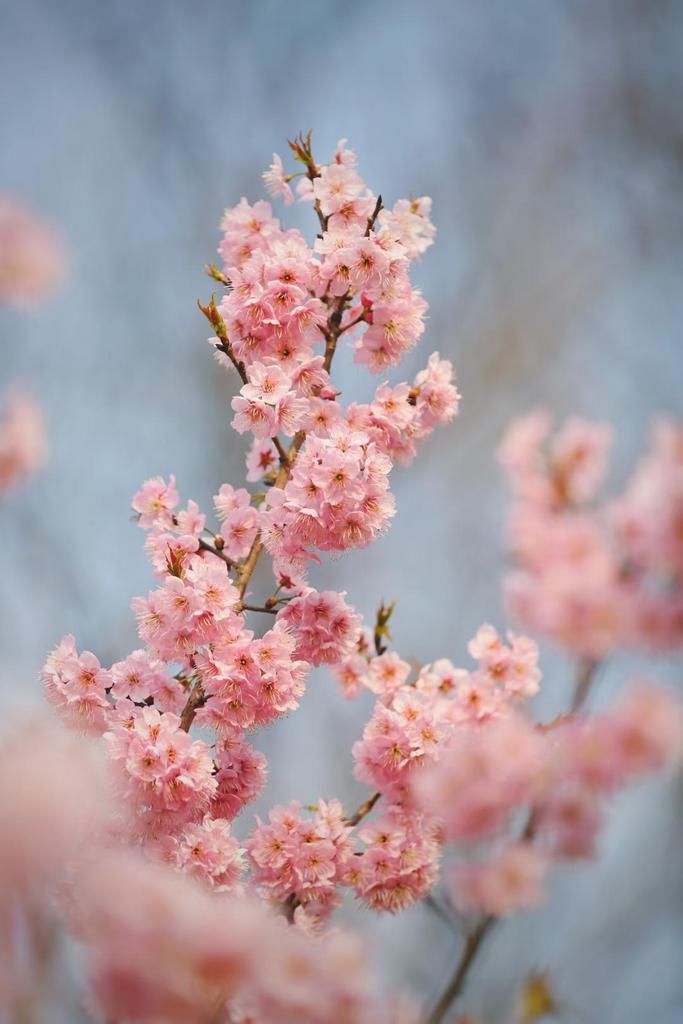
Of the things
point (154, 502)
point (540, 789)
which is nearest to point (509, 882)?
point (540, 789)

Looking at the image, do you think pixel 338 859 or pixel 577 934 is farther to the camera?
pixel 577 934

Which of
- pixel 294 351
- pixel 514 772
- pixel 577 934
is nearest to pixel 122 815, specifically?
pixel 514 772

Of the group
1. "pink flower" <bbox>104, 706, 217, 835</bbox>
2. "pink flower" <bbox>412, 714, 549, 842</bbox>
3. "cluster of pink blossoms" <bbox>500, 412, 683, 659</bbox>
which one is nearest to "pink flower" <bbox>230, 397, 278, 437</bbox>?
"pink flower" <bbox>104, 706, 217, 835</bbox>

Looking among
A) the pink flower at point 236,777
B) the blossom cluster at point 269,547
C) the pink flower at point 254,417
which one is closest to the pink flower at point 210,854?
the blossom cluster at point 269,547

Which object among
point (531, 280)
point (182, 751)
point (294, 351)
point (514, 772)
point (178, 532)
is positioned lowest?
point (514, 772)

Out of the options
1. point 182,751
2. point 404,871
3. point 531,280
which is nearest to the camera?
point 182,751

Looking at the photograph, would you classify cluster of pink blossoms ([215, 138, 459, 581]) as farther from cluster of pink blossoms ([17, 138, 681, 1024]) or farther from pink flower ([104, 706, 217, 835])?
pink flower ([104, 706, 217, 835])

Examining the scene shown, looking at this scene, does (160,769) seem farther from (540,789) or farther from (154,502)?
(540,789)

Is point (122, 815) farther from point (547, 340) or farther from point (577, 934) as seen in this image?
point (547, 340)

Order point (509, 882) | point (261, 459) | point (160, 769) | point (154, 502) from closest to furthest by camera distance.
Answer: point (509, 882) < point (160, 769) < point (154, 502) < point (261, 459)
